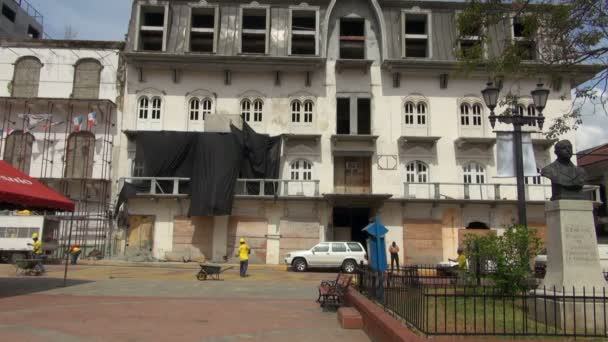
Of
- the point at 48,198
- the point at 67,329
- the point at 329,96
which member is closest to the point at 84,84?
the point at 329,96

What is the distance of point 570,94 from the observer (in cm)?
3197

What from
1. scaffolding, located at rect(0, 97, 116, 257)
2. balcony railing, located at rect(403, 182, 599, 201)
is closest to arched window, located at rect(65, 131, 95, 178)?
scaffolding, located at rect(0, 97, 116, 257)

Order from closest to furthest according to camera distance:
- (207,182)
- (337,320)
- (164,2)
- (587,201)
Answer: (587,201) → (337,320) → (207,182) → (164,2)

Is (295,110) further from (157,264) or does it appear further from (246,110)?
(157,264)

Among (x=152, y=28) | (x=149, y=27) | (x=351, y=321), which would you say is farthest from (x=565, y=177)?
(x=149, y=27)

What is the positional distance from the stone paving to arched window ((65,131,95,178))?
41.2 feet

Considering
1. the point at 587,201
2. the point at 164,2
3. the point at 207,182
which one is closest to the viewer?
the point at 587,201

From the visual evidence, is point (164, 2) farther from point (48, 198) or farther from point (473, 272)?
point (473, 272)

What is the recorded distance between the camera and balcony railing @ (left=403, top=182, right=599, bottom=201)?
29.8 metres

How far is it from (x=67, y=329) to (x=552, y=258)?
8882 millimetres

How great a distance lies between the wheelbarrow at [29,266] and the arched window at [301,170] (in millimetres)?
14806

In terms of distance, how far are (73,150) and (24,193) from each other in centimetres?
1877

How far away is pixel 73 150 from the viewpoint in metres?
30.9

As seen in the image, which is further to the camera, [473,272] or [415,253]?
[415,253]
